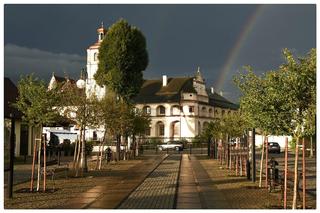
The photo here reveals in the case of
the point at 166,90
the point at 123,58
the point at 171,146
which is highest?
the point at 166,90

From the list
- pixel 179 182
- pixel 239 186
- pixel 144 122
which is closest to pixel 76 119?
pixel 179 182

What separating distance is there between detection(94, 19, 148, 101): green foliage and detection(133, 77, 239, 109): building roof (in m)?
50.6

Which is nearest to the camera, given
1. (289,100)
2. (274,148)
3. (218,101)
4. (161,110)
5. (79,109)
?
(289,100)

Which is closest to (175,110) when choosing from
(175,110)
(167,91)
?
(175,110)

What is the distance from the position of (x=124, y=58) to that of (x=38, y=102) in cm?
2843

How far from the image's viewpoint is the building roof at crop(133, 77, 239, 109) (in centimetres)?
9906

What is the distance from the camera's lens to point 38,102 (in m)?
18.2

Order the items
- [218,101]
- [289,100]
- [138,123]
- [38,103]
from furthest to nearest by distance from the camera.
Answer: [218,101] < [138,123] < [38,103] < [289,100]

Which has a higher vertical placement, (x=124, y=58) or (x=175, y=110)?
(x=124, y=58)

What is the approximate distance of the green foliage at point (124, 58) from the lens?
1817 inches

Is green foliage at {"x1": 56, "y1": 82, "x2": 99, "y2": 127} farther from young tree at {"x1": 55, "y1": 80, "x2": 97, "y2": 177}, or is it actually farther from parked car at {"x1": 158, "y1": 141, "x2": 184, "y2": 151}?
parked car at {"x1": 158, "y1": 141, "x2": 184, "y2": 151}

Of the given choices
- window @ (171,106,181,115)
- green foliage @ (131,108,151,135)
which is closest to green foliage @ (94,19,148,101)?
green foliage @ (131,108,151,135)

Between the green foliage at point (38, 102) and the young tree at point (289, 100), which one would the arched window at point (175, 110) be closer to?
the green foliage at point (38, 102)

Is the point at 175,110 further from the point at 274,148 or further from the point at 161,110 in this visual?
the point at 274,148
